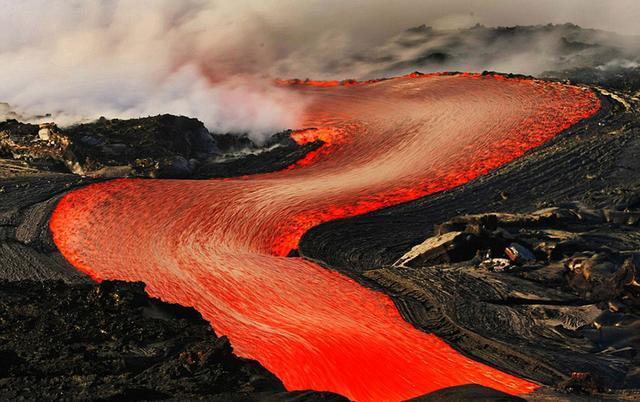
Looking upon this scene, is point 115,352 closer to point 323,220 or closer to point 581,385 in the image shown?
point 581,385

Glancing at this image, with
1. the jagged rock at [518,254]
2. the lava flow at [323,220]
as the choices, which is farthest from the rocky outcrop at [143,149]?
the jagged rock at [518,254]

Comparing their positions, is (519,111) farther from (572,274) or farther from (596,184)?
(572,274)

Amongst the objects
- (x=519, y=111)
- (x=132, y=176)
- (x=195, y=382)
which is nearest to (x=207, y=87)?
(x=132, y=176)

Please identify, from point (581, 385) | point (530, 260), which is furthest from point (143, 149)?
point (581, 385)

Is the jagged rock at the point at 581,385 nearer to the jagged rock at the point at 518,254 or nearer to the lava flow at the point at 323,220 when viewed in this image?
the lava flow at the point at 323,220

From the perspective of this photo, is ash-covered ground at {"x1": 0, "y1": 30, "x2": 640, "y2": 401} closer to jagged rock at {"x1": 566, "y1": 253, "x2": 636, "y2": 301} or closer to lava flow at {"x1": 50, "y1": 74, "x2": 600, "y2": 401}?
jagged rock at {"x1": 566, "y1": 253, "x2": 636, "y2": 301}

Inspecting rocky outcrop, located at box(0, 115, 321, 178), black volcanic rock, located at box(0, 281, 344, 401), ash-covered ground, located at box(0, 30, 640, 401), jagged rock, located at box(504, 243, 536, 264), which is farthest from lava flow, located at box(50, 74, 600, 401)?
jagged rock, located at box(504, 243, 536, 264)
